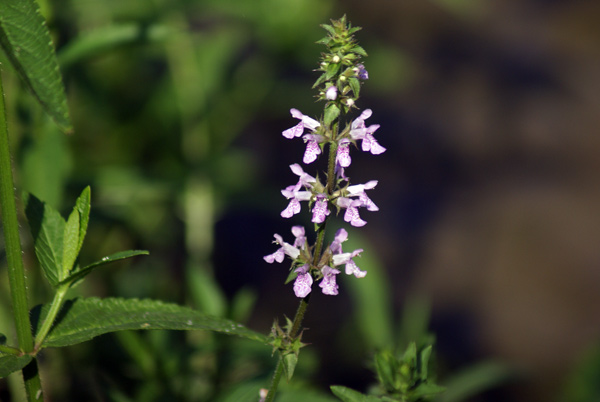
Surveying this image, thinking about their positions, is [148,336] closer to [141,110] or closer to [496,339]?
[141,110]

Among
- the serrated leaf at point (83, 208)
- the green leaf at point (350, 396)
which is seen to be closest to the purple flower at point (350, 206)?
the green leaf at point (350, 396)

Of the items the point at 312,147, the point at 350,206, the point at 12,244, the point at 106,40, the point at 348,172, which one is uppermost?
the point at 348,172

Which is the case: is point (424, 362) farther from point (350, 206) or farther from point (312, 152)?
point (312, 152)

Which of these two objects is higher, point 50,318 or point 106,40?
point 106,40

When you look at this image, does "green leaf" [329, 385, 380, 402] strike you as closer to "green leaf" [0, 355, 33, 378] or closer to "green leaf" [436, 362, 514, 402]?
"green leaf" [0, 355, 33, 378]

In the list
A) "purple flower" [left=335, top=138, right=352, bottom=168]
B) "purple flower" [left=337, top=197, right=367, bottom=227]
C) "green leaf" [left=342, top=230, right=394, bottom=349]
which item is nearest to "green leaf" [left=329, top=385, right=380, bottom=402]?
"purple flower" [left=337, top=197, right=367, bottom=227]

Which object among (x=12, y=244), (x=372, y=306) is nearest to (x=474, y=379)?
(x=372, y=306)
